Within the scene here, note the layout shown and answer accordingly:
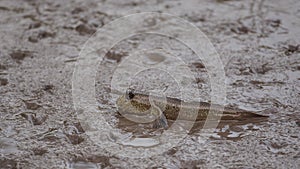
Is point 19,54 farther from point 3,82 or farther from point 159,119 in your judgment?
point 159,119

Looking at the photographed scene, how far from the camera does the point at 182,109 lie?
124 inches

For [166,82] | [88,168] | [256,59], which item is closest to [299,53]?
[256,59]

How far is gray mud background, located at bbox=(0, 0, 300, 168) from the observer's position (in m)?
2.89

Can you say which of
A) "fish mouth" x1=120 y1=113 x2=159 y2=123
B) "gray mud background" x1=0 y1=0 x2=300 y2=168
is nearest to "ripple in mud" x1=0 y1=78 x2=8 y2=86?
"gray mud background" x1=0 y1=0 x2=300 y2=168

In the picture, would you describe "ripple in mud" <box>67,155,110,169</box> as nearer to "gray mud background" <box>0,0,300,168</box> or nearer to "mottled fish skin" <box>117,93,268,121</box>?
"gray mud background" <box>0,0,300,168</box>

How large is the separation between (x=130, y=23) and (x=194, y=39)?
683mm

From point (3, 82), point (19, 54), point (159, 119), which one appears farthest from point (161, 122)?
point (19, 54)

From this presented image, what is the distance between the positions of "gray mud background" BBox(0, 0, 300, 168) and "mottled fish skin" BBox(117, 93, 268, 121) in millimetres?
98

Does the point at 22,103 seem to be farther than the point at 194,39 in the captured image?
No

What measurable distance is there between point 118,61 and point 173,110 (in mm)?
1001

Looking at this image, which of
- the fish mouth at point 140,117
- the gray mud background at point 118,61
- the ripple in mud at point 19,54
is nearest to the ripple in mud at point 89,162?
the gray mud background at point 118,61

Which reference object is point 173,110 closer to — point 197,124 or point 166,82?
point 197,124

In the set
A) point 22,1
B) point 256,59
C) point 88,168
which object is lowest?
point 88,168

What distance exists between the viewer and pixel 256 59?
396 centimetres
